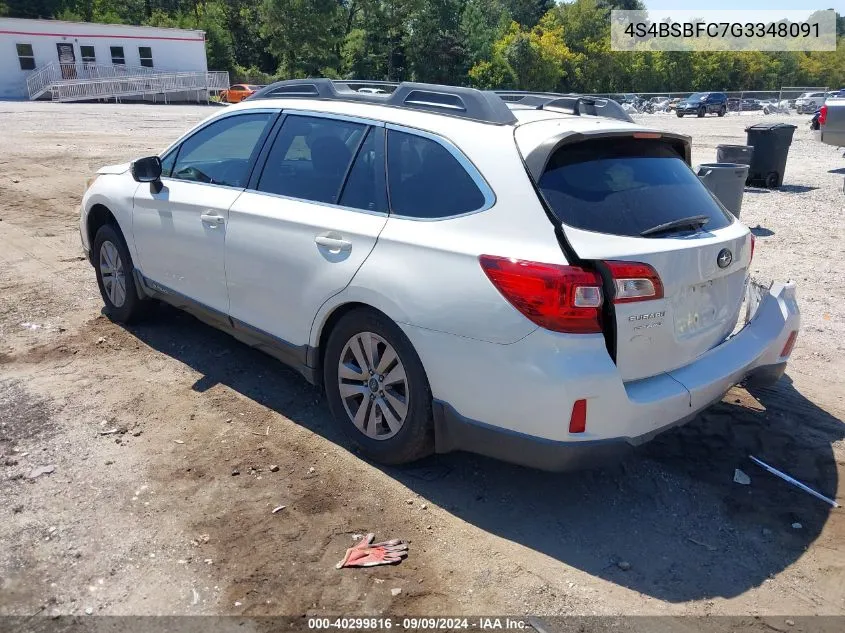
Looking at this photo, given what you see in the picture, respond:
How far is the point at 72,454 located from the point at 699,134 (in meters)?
26.8

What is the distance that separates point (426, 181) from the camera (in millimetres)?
3627

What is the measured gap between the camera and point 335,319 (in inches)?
154

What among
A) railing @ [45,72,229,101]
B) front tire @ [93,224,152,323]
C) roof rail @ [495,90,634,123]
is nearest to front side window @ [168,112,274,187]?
front tire @ [93,224,152,323]

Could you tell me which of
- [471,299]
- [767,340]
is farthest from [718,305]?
[471,299]

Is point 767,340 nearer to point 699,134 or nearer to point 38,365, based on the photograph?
point 38,365

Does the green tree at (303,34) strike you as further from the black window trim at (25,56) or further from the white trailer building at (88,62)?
the black window trim at (25,56)

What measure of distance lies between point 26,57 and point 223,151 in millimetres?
44889

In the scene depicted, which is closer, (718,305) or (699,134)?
(718,305)

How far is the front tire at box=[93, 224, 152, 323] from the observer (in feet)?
18.2

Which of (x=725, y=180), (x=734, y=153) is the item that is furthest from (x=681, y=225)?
(x=734, y=153)

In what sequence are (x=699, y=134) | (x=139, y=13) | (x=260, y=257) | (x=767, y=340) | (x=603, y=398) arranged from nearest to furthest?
(x=603, y=398) → (x=767, y=340) → (x=260, y=257) → (x=699, y=134) → (x=139, y=13)

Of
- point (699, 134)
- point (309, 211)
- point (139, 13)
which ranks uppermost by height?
point (139, 13)

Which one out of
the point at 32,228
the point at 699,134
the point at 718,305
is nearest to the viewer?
the point at 718,305

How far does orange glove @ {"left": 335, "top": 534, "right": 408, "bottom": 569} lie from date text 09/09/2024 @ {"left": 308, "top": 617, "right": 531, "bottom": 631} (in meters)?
0.32
